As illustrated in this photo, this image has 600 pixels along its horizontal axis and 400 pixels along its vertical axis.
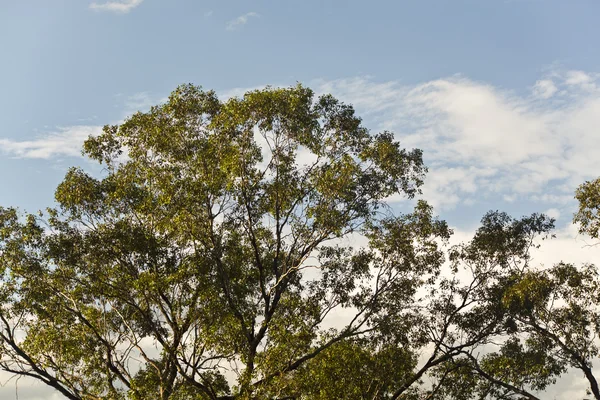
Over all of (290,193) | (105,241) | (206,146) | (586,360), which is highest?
(206,146)

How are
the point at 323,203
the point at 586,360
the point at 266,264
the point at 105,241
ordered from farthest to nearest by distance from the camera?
the point at 586,360 → the point at 266,264 → the point at 323,203 → the point at 105,241

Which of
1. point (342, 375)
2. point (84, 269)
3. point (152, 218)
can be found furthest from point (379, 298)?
point (84, 269)

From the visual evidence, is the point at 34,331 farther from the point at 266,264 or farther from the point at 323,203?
the point at 323,203

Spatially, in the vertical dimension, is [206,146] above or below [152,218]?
above

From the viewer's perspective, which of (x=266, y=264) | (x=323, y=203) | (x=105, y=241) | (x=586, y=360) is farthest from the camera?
(x=586, y=360)

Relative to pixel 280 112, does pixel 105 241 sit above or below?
below

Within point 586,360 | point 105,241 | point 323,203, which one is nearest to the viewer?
point 105,241

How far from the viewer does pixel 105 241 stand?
20.4 m

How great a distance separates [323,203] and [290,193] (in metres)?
1.17

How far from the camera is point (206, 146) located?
22500mm

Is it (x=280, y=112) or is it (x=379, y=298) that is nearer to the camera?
(x=280, y=112)

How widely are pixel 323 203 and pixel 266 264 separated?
3.26m

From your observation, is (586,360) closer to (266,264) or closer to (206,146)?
(266,264)

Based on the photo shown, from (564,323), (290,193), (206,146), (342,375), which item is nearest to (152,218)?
(206,146)
